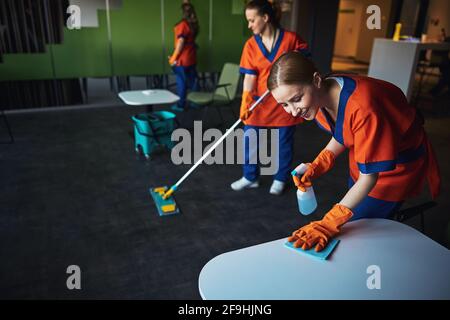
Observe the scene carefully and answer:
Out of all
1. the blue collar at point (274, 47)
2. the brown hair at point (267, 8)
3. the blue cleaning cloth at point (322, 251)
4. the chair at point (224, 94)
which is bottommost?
the chair at point (224, 94)

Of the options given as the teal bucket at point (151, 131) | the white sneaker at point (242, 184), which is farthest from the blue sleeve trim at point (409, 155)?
the teal bucket at point (151, 131)

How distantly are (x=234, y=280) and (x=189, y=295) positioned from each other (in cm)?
95

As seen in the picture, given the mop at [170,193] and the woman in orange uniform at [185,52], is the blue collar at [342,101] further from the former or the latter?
the woman in orange uniform at [185,52]

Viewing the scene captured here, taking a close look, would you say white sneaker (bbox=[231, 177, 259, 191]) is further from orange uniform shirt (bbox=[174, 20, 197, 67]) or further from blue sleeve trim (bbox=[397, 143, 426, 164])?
orange uniform shirt (bbox=[174, 20, 197, 67])

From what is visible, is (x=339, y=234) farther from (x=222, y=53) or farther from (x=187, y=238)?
(x=222, y=53)

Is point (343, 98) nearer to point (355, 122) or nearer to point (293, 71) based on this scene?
point (355, 122)

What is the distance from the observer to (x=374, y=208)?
4.55 ft

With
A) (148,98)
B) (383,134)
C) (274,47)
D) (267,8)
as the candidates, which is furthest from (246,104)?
(383,134)

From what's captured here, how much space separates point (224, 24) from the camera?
5.68 metres

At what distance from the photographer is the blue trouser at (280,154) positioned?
8.86ft

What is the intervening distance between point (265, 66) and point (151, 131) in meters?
1.38

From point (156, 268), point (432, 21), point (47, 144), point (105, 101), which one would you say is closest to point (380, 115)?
point (156, 268)

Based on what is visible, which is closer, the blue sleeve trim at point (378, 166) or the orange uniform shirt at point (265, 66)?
the blue sleeve trim at point (378, 166)

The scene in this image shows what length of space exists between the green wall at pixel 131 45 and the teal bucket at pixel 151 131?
203cm
